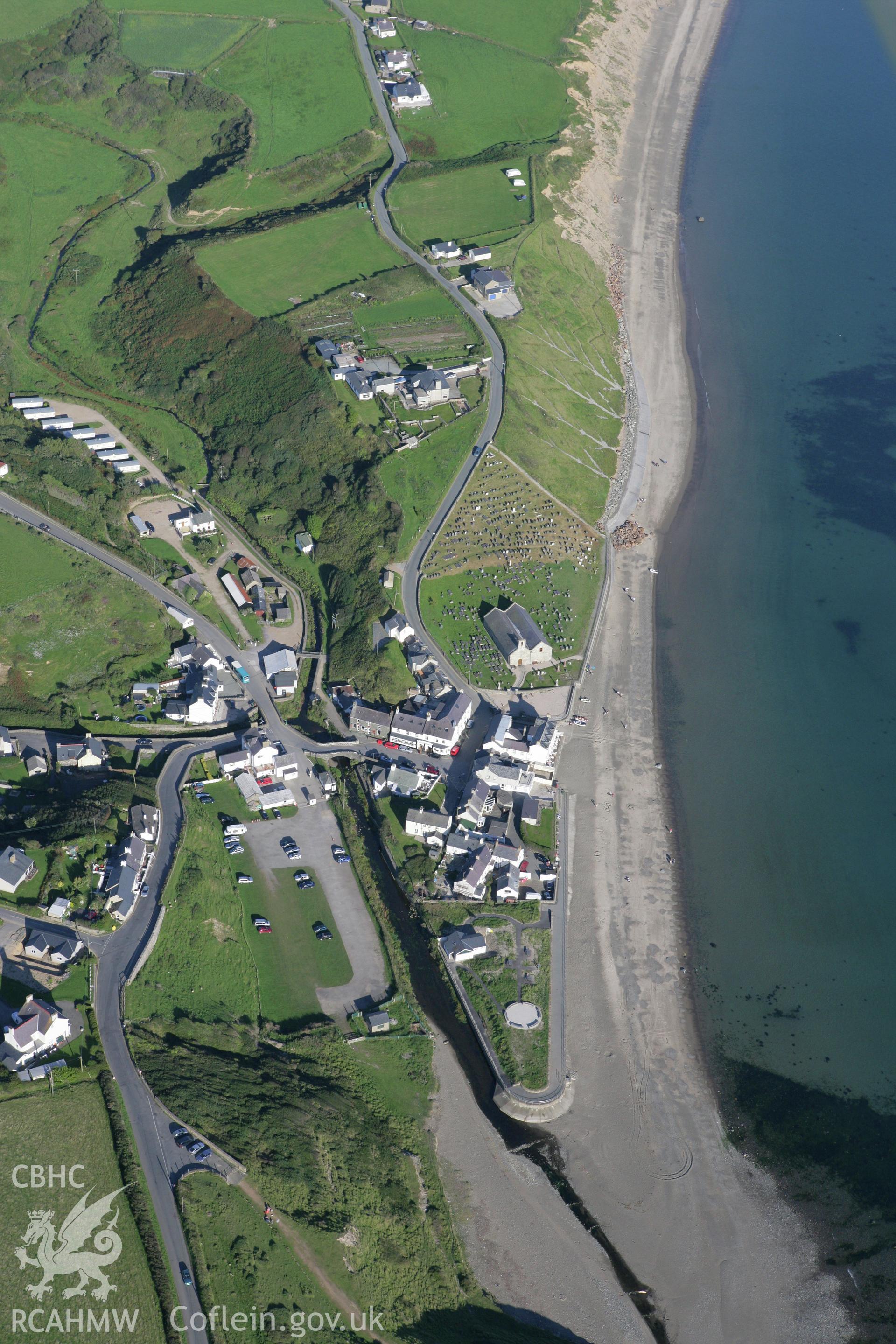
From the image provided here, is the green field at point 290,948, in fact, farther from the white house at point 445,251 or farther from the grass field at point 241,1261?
the white house at point 445,251

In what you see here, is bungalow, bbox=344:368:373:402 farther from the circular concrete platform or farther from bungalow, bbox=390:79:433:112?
bungalow, bbox=390:79:433:112

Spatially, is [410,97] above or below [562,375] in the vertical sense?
above

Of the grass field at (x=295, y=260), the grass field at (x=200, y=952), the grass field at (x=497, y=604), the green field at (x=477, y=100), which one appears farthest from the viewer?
the green field at (x=477, y=100)

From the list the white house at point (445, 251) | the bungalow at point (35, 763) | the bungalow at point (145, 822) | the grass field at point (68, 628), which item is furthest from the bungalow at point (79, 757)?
the white house at point (445, 251)

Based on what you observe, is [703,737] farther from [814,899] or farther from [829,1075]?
[829,1075]

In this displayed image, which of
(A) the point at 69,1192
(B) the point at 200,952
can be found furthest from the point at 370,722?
(A) the point at 69,1192

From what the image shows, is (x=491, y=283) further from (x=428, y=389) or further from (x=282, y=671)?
(x=282, y=671)

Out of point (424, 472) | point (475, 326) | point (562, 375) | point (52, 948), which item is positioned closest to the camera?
point (52, 948)
